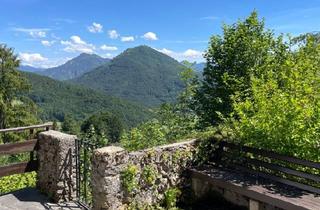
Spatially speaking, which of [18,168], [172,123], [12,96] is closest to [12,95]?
[12,96]

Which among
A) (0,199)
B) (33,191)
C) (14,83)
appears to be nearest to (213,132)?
(33,191)

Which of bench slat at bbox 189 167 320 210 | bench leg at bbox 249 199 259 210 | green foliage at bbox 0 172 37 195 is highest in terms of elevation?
bench slat at bbox 189 167 320 210

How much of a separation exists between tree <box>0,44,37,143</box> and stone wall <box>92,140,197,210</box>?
28.3 metres

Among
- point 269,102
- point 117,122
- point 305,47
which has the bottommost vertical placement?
point 117,122

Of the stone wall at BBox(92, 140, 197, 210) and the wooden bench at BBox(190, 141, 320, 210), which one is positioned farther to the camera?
the stone wall at BBox(92, 140, 197, 210)

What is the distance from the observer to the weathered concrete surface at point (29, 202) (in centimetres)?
724

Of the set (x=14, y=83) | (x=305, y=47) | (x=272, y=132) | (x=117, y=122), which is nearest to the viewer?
(x=272, y=132)

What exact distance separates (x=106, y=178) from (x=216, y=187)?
261cm

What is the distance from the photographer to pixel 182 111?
1742 centimetres

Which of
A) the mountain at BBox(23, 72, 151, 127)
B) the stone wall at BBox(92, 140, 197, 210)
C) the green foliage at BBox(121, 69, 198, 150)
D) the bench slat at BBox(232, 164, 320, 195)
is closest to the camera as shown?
the bench slat at BBox(232, 164, 320, 195)

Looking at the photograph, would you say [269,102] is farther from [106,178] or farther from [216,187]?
[106,178]

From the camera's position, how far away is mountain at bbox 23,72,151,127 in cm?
13975

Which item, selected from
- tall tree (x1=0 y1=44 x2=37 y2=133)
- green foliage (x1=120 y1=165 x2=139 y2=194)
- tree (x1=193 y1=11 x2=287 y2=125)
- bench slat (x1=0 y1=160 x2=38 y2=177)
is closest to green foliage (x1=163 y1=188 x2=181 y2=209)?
green foliage (x1=120 y1=165 x2=139 y2=194)

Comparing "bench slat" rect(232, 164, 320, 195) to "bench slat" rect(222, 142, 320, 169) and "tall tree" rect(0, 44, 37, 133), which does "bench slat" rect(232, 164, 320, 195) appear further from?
"tall tree" rect(0, 44, 37, 133)
